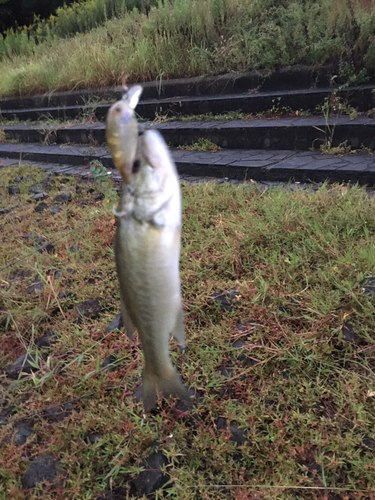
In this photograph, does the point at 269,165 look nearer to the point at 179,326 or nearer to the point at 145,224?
the point at 179,326

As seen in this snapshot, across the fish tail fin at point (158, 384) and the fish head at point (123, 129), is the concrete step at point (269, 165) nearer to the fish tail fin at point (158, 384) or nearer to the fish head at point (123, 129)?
the fish tail fin at point (158, 384)

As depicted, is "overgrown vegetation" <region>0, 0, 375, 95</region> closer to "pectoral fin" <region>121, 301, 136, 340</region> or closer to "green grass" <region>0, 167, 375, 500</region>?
"green grass" <region>0, 167, 375, 500</region>

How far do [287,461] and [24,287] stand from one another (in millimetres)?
2330

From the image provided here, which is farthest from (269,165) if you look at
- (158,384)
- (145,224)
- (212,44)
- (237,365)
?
(145,224)

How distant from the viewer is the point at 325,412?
192cm

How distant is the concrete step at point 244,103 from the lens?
14.4 feet

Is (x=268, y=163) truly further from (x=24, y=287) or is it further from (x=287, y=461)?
(x=287, y=461)

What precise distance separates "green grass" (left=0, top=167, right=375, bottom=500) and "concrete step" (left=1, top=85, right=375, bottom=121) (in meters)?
1.73

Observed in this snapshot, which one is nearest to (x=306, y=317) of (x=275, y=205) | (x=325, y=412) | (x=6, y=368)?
(x=325, y=412)

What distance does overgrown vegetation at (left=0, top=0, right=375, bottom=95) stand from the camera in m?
4.67

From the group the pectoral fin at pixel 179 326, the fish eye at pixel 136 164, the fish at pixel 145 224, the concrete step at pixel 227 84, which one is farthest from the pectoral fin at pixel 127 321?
the concrete step at pixel 227 84

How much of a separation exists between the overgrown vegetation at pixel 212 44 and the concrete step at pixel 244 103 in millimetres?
244

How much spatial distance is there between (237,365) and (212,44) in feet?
17.3

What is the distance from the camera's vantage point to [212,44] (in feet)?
19.8
